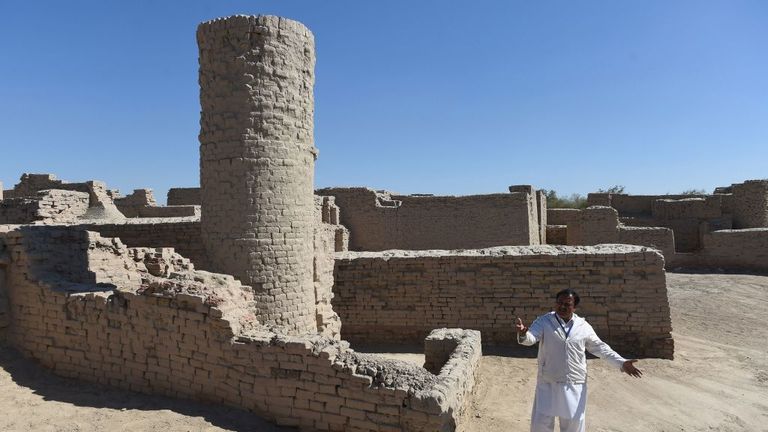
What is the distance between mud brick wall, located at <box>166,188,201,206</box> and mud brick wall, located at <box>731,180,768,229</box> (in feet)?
80.1

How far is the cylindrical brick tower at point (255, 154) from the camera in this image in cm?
738

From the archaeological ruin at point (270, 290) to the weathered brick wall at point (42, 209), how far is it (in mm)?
39

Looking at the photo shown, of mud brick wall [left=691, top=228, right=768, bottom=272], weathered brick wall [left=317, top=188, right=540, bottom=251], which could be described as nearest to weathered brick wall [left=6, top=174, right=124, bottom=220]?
weathered brick wall [left=317, top=188, right=540, bottom=251]

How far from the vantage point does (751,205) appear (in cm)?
2323

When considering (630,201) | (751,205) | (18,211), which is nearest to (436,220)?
(18,211)

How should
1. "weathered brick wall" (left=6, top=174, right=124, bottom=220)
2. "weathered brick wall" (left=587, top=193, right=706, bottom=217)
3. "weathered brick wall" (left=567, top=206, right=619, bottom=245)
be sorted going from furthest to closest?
"weathered brick wall" (left=587, top=193, right=706, bottom=217) → "weathered brick wall" (left=567, top=206, right=619, bottom=245) → "weathered brick wall" (left=6, top=174, right=124, bottom=220)

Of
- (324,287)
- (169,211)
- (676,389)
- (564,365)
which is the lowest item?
(676,389)

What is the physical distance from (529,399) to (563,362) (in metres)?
3.13

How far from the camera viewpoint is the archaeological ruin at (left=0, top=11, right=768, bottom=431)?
5406 mm

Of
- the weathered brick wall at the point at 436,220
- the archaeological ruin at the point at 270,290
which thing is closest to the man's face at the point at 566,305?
the archaeological ruin at the point at 270,290

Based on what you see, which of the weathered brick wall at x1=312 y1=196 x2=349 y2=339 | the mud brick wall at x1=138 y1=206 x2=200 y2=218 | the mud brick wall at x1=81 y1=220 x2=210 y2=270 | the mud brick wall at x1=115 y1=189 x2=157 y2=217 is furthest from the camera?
the mud brick wall at x1=115 y1=189 x2=157 y2=217

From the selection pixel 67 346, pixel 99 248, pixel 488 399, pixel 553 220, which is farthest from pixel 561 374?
pixel 553 220

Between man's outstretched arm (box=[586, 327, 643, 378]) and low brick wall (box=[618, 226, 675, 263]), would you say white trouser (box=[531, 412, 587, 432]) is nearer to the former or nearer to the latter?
man's outstretched arm (box=[586, 327, 643, 378])

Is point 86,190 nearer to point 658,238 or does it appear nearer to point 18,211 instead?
point 18,211
